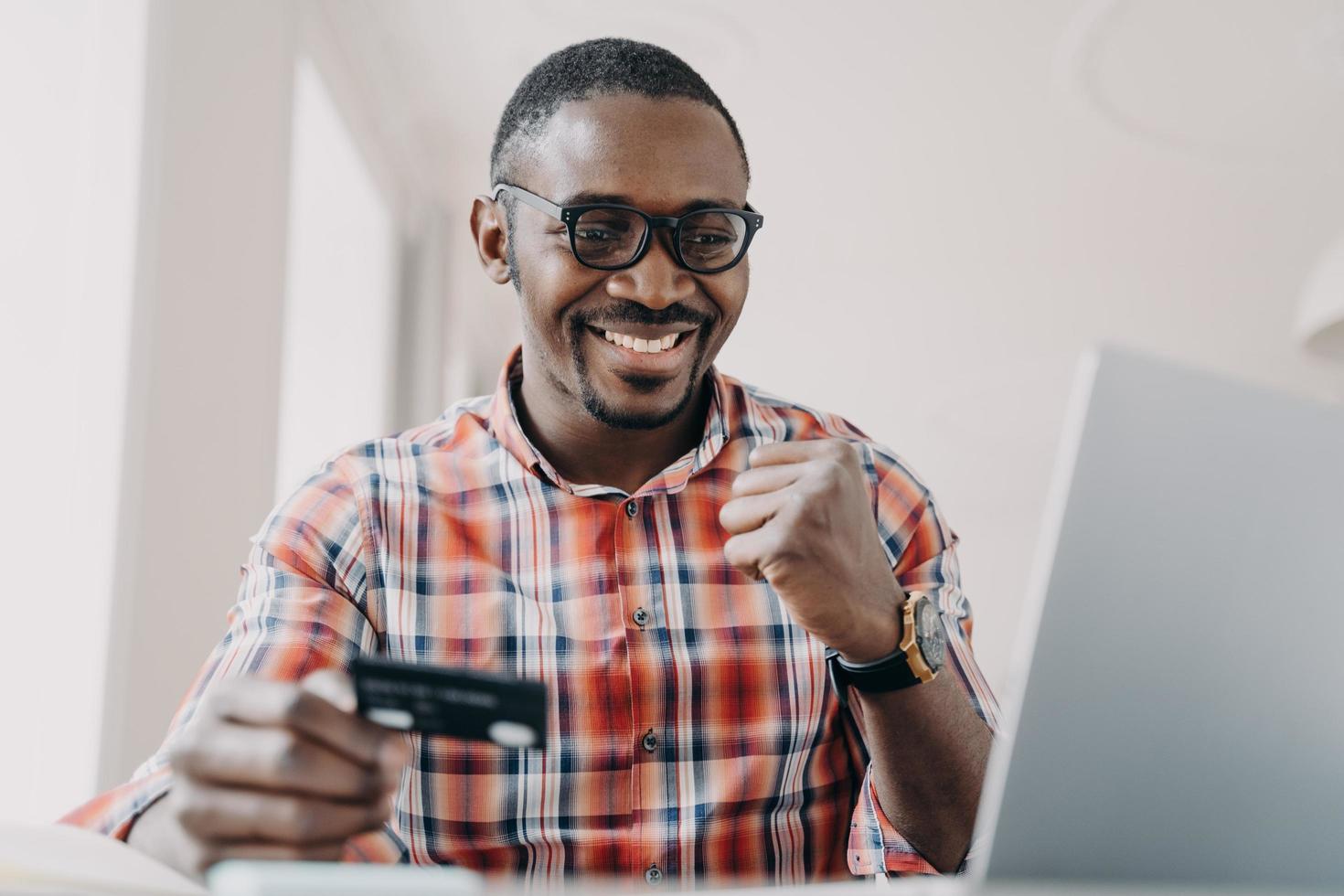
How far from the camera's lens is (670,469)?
1291 mm

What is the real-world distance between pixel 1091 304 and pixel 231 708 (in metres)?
4.81

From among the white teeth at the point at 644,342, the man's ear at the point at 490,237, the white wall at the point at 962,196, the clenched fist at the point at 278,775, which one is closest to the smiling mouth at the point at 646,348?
the white teeth at the point at 644,342

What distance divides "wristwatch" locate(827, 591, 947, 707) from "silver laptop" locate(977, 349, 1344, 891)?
0.34 meters

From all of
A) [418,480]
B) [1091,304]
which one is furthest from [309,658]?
[1091,304]

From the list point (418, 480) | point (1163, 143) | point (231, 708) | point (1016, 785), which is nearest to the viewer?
point (1016, 785)

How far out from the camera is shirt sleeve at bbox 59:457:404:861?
3.30 ft

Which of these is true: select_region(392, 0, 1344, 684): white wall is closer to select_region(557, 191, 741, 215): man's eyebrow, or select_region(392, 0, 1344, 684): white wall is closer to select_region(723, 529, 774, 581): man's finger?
select_region(557, 191, 741, 215): man's eyebrow

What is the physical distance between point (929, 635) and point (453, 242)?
346 cm

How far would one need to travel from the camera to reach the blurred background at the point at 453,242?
1574 millimetres

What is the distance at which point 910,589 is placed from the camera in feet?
4.10

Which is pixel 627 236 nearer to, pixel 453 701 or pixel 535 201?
pixel 535 201

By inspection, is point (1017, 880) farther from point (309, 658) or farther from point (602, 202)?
point (602, 202)

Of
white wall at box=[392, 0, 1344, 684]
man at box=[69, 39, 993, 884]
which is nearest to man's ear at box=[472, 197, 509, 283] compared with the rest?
man at box=[69, 39, 993, 884]

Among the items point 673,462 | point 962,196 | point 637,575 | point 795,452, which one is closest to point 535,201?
point 673,462
